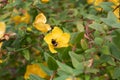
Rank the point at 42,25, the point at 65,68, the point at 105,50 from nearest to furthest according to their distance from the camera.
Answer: the point at 65,68 → the point at 105,50 → the point at 42,25

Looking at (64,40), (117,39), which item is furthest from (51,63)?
(117,39)

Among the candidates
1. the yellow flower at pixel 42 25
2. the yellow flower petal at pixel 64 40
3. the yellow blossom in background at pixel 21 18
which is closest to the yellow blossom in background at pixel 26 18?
the yellow blossom in background at pixel 21 18

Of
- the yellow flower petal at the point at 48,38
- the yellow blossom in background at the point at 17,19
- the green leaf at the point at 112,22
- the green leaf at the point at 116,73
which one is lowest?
the yellow blossom in background at the point at 17,19

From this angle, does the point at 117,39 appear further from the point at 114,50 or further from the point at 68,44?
the point at 68,44

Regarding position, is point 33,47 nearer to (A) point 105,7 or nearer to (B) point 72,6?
(A) point 105,7

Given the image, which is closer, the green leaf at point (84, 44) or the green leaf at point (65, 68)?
the green leaf at point (65, 68)

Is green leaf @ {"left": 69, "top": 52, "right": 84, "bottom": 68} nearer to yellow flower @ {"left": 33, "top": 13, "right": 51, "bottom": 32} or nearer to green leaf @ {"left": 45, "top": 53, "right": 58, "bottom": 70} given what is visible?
green leaf @ {"left": 45, "top": 53, "right": 58, "bottom": 70}

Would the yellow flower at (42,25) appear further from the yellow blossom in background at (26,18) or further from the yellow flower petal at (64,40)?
the yellow blossom in background at (26,18)

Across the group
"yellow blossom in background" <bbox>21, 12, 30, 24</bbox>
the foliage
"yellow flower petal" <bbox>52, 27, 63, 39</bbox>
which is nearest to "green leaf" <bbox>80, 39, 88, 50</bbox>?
the foliage

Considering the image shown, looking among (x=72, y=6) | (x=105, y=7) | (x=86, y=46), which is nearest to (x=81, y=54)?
(x=86, y=46)
